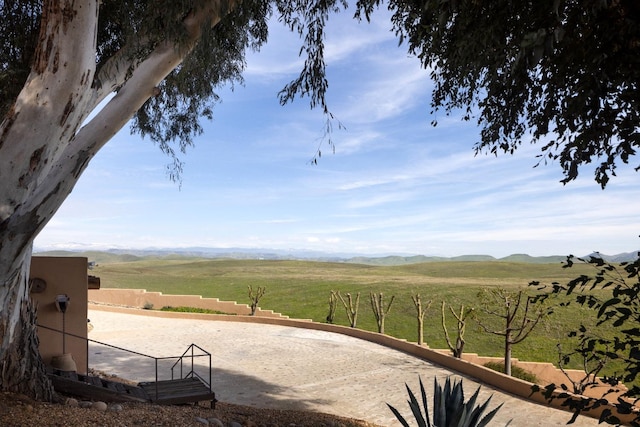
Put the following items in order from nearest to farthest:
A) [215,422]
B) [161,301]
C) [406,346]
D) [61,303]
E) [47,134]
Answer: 1. [47,134]
2. [215,422]
3. [61,303]
4. [406,346]
5. [161,301]

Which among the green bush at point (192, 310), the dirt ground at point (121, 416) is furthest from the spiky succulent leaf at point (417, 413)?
the green bush at point (192, 310)

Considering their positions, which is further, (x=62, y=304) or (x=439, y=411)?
(x=62, y=304)

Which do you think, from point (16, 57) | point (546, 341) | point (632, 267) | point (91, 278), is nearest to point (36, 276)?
point (91, 278)

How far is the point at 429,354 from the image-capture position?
1448 centimetres

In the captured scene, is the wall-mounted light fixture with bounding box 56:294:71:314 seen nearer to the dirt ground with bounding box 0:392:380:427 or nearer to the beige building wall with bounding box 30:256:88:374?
the beige building wall with bounding box 30:256:88:374

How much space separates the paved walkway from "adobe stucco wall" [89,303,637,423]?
0.98ft

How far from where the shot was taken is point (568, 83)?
432 centimetres

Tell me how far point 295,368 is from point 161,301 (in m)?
14.4

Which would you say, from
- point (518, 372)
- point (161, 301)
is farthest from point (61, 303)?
point (161, 301)

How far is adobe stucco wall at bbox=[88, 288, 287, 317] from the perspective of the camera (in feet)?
79.4

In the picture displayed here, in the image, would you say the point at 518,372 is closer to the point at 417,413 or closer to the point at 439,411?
the point at 439,411

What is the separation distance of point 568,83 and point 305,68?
12.4 feet

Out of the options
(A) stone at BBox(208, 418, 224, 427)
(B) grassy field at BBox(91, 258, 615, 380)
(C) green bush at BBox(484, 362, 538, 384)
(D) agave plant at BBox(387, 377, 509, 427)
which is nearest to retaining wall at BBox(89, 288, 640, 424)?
(C) green bush at BBox(484, 362, 538, 384)

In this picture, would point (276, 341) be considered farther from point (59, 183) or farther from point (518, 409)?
point (59, 183)
